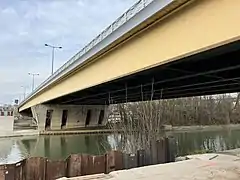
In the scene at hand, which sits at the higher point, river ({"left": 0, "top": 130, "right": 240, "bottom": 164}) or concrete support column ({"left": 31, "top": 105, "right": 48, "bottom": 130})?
concrete support column ({"left": 31, "top": 105, "right": 48, "bottom": 130})

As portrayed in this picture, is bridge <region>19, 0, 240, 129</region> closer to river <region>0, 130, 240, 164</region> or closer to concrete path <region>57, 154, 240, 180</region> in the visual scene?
concrete path <region>57, 154, 240, 180</region>

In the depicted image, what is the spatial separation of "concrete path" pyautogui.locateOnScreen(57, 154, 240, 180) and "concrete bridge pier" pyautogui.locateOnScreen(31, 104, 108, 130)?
38.1 meters

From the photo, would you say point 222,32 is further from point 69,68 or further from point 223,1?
point 69,68

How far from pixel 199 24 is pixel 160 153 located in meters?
4.32

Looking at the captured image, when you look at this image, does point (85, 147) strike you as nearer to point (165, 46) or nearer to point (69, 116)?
point (69, 116)


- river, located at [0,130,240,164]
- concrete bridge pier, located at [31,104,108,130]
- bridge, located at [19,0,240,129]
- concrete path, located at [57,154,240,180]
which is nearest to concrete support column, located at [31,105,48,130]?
concrete bridge pier, located at [31,104,108,130]

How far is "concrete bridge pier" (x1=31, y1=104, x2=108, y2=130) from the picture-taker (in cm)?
4625

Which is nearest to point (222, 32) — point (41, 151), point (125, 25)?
point (125, 25)

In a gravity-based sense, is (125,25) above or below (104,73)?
above

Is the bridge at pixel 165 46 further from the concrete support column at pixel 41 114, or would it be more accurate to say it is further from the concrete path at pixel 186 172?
the concrete support column at pixel 41 114

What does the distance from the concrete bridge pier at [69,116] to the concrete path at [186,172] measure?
38.1m

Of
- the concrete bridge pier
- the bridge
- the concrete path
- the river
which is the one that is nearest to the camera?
the bridge

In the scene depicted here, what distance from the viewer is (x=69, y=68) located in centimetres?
2402

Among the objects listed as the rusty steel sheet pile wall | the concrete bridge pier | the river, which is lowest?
the river
